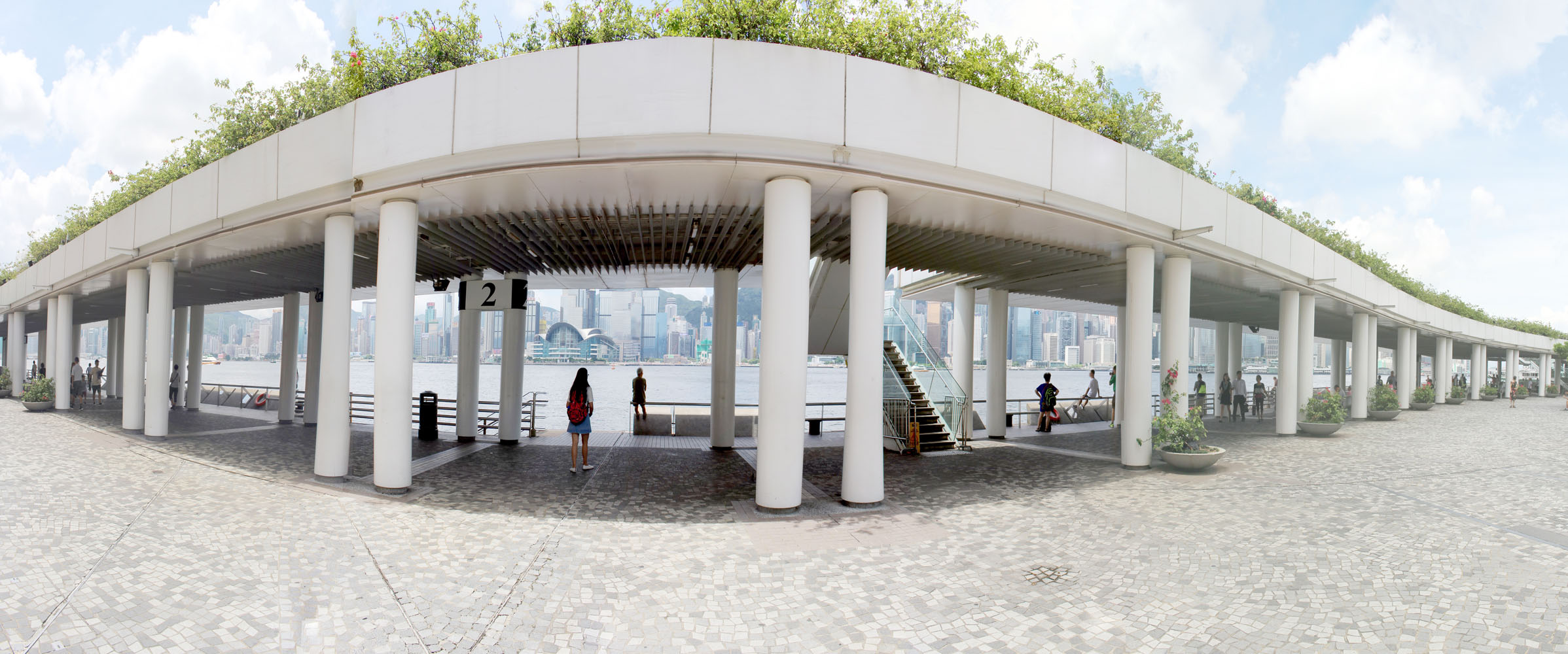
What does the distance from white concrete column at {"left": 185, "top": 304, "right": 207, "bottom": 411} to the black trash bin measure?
13.4m

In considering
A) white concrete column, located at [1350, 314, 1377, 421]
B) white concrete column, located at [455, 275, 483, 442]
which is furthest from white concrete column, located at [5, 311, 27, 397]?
white concrete column, located at [1350, 314, 1377, 421]

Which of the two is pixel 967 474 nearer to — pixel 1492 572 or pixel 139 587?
pixel 1492 572

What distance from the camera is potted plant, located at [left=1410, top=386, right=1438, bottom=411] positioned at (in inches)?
933

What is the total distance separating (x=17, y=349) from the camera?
2217cm

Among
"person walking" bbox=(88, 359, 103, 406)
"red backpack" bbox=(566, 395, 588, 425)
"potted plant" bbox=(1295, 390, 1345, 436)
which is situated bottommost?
"person walking" bbox=(88, 359, 103, 406)

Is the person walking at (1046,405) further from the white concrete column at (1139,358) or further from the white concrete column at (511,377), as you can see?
the white concrete column at (511,377)

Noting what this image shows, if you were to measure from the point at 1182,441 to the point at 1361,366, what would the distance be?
1575cm

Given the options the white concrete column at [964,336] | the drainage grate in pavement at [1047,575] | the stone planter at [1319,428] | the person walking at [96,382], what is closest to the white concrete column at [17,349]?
the person walking at [96,382]

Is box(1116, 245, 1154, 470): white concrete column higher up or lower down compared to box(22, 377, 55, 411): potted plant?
higher up

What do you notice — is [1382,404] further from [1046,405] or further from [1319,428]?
[1046,405]

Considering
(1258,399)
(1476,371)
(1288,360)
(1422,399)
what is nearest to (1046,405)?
(1288,360)

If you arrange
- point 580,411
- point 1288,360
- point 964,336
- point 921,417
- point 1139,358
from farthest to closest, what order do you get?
point 964,336, point 1288,360, point 921,417, point 1139,358, point 580,411

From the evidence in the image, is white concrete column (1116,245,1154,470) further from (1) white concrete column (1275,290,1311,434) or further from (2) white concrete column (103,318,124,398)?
(2) white concrete column (103,318,124,398)

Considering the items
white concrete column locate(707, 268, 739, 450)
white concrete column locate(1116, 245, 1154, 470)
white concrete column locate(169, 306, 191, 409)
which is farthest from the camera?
white concrete column locate(169, 306, 191, 409)
